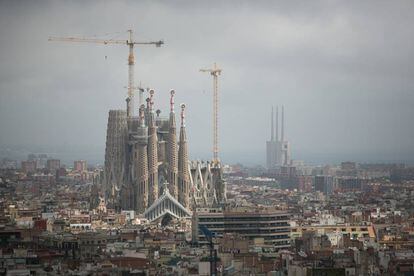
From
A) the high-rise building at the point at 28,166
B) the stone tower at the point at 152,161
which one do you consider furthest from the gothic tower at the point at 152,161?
the high-rise building at the point at 28,166

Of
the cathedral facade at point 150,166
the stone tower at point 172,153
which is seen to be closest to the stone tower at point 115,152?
the cathedral facade at point 150,166

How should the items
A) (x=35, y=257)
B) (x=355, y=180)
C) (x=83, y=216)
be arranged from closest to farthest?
(x=35, y=257) < (x=83, y=216) < (x=355, y=180)

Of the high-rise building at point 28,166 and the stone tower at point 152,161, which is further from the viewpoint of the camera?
the high-rise building at point 28,166

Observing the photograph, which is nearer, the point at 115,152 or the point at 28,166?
the point at 115,152

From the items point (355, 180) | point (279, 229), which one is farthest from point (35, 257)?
point (355, 180)

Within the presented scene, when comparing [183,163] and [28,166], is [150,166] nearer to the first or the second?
[183,163]

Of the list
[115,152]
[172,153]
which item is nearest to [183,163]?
[172,153]

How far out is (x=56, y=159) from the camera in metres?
94.3

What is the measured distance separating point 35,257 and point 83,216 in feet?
81.5

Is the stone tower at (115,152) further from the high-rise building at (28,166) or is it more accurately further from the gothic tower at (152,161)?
the high-rise building at (28,166)

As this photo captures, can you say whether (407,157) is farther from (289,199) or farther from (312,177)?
(312,177)

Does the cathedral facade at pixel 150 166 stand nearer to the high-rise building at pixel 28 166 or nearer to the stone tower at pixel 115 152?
the stone tower at pixel 115 152

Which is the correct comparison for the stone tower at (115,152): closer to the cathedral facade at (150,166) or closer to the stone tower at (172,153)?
the cathedral facade at (150,166)

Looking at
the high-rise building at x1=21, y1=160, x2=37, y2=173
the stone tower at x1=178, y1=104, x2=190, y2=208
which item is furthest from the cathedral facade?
the high-rise building at x1=21, y1=160, x2=37, y2=173
